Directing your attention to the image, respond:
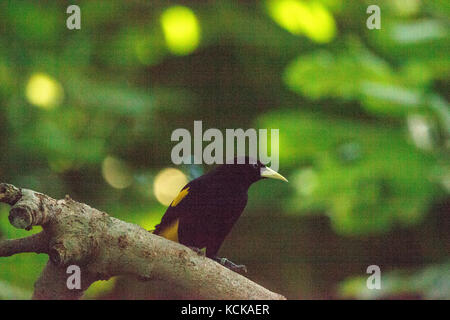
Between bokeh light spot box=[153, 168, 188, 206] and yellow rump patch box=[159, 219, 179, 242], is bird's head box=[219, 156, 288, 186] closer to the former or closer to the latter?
bokeh light spot box=[153, 168, 188, 206]

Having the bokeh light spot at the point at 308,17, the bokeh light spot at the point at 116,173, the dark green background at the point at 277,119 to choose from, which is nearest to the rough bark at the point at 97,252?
Result: the dark green background at the point at 277,119

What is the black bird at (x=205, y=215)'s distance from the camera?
7.36ft

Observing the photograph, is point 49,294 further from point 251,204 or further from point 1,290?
point 251,204

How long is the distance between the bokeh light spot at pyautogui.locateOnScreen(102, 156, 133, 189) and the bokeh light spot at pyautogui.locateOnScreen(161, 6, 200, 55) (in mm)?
1015

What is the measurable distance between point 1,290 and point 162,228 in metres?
0.61

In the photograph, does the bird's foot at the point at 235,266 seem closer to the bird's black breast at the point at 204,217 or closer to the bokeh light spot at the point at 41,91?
the bird's black breast at the point at 204,217

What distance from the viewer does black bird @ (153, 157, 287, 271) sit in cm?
224

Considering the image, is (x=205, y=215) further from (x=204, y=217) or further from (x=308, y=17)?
(x=308, y=17)

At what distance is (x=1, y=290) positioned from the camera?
7.10ft

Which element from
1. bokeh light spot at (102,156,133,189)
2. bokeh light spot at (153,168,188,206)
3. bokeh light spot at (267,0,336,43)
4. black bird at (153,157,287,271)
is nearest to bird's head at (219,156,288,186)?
black bird at (153,157,287,271)

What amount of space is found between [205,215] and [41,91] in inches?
104

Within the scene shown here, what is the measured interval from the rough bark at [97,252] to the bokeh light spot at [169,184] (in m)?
0.70
